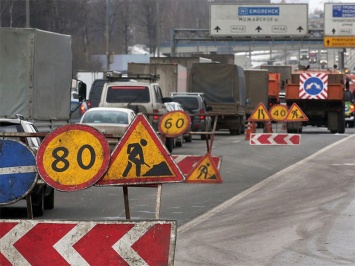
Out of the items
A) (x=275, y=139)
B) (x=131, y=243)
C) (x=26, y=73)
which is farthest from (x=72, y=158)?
(x=275, y=139)

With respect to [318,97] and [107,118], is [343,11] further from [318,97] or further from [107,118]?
[107,118]

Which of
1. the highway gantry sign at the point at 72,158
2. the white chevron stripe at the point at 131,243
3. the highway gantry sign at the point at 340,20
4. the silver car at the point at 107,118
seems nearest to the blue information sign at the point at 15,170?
the highway gantry sign at the point at 72,158

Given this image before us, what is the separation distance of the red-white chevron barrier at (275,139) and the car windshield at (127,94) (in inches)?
121

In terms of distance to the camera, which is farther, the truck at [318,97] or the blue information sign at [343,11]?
the blue information sign at [343,11]

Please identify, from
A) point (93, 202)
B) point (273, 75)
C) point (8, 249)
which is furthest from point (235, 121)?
point (8, 249)

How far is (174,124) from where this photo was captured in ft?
69.8

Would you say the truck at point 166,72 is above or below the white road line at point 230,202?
above

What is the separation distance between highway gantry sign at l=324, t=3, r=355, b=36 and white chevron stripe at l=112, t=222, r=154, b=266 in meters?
66.4

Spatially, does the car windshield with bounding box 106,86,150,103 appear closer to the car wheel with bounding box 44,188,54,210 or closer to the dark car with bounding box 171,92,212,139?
the dark car with bounding box 171,92,212,139

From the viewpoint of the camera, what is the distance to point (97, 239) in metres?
8.42

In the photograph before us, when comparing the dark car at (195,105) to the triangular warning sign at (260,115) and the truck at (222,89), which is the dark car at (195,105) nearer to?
the triangular warning sign at (260,115)

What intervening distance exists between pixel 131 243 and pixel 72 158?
82 cm

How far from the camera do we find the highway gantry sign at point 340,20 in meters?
73.9

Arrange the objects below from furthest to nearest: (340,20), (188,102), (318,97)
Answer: (340,20), (318,97), (188,102)
